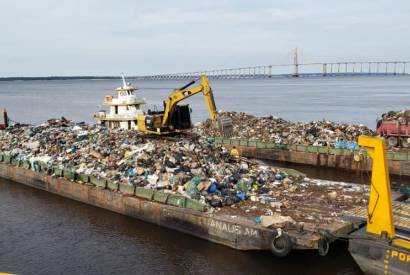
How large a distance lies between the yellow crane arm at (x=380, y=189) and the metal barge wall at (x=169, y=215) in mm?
3390

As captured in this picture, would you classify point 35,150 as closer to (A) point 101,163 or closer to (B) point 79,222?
(A) point 101,163

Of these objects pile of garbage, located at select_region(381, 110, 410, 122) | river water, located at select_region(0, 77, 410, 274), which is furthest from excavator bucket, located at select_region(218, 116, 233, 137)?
pile of garbage, located at select_region(381, 110, 410, 122)

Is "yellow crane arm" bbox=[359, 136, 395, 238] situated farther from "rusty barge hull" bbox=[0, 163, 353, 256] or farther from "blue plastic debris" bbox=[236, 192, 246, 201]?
"blue plastic debris" bbox=[236, 192, 246, 201]

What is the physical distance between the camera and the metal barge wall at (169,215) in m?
14.8

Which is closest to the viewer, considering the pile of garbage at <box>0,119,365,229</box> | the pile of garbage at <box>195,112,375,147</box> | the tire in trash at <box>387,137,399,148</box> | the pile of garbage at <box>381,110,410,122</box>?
the pile of garbage at <box>0,119,365,229</box>

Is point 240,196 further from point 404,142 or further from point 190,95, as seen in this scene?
point 404,142

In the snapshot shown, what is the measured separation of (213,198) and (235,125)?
2185 cm

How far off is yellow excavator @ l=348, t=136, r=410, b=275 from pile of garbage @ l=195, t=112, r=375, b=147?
1773cm

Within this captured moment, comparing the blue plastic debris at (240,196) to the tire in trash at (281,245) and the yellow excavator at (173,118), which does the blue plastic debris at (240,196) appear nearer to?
the tire in trash at (281,245)

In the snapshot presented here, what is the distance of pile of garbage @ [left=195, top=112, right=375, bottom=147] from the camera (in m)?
31.3

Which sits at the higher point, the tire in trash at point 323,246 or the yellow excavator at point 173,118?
the yellow excavator at point 173,118

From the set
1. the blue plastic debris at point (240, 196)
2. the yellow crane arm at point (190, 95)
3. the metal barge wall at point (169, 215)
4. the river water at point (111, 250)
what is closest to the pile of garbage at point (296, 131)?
the yellow crane arm at point (190, 95)

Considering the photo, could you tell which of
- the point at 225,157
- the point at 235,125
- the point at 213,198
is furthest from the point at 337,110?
the point at 213,198

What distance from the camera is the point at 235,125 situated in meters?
38.6
